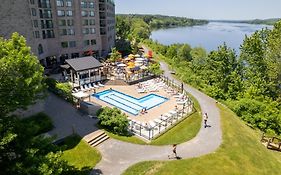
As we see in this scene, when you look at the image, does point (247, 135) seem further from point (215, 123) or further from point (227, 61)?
point (227, 61)

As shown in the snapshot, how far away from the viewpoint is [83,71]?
142 ft

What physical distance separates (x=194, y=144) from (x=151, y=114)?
352 inches

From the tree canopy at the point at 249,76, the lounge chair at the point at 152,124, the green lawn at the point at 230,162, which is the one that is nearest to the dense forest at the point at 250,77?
the tree canopy at the point at 249,76

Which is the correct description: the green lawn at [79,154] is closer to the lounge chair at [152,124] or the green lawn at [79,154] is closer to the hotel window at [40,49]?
the lounge chair at [152,124]

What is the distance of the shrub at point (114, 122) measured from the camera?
27.1 metres

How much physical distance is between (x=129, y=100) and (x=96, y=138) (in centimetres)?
1504

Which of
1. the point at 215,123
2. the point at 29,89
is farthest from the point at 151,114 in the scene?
the point at 29,89

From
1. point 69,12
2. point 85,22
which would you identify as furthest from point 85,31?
point 69,12

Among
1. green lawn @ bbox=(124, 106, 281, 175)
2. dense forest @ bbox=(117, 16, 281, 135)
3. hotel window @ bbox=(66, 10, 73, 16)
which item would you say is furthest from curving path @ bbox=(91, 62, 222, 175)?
hotel window @ bbox=(66, 10, 73, 16)

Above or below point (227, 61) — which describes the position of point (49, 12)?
above

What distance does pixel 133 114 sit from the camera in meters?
33.7

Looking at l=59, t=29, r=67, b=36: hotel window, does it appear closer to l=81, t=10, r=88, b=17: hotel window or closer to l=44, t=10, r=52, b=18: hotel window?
l=44, t=10, r=52, b=18: hotel window

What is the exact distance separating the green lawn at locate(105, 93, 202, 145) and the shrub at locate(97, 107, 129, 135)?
0.86m

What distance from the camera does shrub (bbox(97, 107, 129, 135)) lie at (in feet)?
88.8
